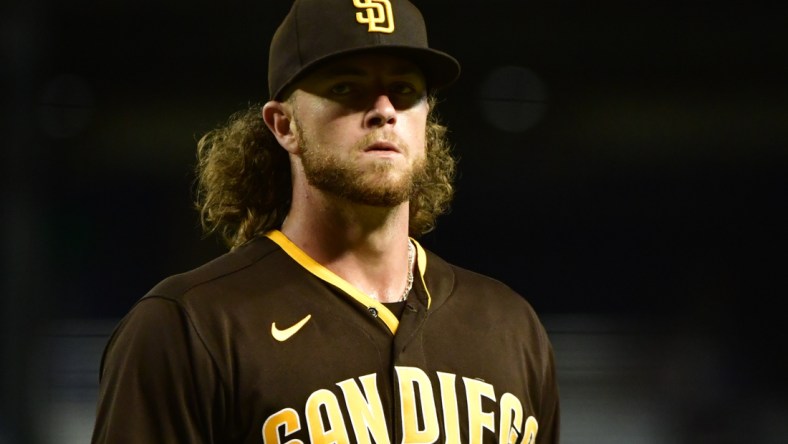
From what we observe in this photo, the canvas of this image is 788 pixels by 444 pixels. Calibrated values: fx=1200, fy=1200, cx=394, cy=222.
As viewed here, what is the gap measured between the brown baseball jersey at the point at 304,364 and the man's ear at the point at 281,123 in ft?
0.47

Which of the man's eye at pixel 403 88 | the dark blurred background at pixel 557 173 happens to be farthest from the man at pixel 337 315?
the dark blurred background at pixel 557 173

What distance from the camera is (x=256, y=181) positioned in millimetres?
1977

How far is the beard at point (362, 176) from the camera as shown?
5.57ft

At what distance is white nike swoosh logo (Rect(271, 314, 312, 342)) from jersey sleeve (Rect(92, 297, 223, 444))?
4.4 inches

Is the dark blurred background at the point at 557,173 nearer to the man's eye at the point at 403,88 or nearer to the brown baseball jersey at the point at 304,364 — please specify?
the brown baseball jersey at the point at 304,364

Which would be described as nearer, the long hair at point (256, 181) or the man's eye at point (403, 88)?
the man's eye at point (403, 88)

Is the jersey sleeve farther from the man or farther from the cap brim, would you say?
the cap brim

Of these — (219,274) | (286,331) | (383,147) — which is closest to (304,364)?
(286,331)

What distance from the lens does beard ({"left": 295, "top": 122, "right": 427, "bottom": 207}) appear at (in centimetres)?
170

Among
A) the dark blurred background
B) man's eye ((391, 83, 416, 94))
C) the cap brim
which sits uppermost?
the cap brim

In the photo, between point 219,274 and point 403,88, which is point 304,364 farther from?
point 403,88

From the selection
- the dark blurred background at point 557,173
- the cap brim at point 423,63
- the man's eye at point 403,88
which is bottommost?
the dark blurred background at point 557,173

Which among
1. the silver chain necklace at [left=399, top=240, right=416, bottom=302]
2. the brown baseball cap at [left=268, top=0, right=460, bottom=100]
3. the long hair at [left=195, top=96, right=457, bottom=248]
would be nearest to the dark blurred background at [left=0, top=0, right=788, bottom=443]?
the long hair at [left=195, top=96, right=457, bottom=248]

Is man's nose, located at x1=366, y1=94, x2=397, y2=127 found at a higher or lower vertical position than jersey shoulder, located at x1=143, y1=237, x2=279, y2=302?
higher
